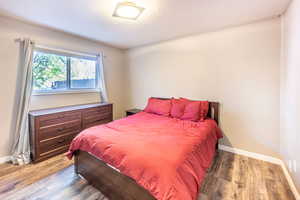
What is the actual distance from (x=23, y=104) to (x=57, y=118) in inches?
21.8

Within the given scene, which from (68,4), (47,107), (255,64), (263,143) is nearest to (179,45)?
(255,64)

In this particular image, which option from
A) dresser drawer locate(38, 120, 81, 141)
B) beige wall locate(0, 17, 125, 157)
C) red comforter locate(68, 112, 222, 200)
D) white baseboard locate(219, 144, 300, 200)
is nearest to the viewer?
red comforter locate(68, 112, 222, 200)

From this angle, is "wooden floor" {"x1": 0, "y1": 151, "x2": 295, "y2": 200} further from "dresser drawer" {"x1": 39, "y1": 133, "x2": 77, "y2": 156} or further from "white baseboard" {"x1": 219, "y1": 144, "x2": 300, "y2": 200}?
"dresser drawer" {"x1": 39, "y1": 133, "x2": 77, "y2": 156}

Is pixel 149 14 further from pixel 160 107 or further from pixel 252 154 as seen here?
pixel 252 154

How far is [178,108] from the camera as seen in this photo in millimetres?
2873

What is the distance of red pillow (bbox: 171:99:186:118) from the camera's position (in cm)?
283

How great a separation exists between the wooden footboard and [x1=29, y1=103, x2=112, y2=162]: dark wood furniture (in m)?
0.83

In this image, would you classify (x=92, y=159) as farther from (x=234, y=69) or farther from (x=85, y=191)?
(x=234, y=69)

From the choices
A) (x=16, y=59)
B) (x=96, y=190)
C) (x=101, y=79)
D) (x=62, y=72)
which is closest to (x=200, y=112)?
(x=96, y=190)

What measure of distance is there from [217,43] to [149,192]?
109 inches

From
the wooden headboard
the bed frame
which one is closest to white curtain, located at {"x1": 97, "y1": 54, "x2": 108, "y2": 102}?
the bed frame

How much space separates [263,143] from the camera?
243cm

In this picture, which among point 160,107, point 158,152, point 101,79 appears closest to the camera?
point 158,152

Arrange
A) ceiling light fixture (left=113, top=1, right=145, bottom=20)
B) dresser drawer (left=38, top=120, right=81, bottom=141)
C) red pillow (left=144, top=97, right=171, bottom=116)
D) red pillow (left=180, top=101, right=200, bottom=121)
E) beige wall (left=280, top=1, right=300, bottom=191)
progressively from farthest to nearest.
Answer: red pillow (left=144, top=97, right=171, bottom=116) < red pillow (left=180, top=101, right=200, bottom=121) < dresser drawer (left=38, top=120, right=81, bottom=141) < ceiling light fixture (left=113, top=1, right=145, bottom=20) < beige wall (left=280, top=1, right=300, bottom=191)
